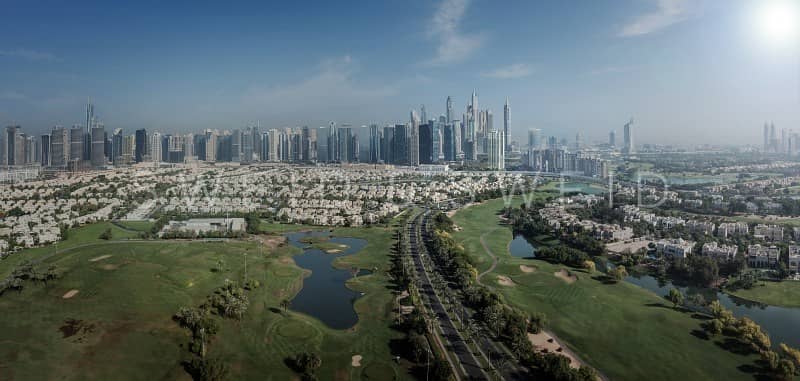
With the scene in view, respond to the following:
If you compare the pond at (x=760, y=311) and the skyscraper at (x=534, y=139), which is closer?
the pond at (x=760, y=311)

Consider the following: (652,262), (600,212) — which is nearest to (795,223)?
(600,212)

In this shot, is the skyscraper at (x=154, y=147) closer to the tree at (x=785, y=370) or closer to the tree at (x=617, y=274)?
the tree at (x=617, y=274)

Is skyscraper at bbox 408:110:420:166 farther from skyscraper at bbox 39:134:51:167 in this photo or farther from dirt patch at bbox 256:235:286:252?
skyscraper at bbox 39:134:51:167

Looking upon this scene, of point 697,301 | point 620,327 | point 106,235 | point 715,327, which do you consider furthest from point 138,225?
point 715,327

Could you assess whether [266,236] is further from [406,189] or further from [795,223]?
[795,223]

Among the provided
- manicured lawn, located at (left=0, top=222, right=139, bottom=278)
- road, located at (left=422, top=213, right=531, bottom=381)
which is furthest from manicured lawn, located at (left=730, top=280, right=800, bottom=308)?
manicured lawn, located at (left=0, top=222, right=139, bottom=278)

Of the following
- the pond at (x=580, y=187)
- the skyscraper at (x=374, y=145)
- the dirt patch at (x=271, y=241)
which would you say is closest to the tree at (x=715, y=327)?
the dirt patch at (x=271, y=241)
